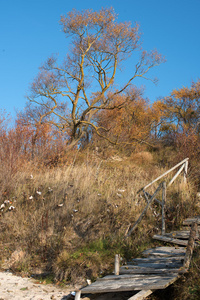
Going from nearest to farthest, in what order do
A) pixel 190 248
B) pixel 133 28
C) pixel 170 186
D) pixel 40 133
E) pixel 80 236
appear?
pixel 190 248 < pixel 80 236 < pixel 170 186 < pixel 40 133 < pixel 133 28

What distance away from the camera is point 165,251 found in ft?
21.9

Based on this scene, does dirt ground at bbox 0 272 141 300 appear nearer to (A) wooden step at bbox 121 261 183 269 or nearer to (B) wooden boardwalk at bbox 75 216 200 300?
(B) wooden boardwalk at bbox 75 216 200 300

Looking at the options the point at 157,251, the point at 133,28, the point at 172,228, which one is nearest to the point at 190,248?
the point at 157,251

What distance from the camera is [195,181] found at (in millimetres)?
11336

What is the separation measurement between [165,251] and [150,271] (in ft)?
4.29

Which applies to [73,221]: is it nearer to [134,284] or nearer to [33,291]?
[33,291]

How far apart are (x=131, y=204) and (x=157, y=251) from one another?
2.26m

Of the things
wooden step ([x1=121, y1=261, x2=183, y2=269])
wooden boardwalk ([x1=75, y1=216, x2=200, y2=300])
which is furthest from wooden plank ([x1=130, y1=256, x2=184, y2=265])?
wooden step ([x1=121, y1=261, x2=183, y2=269])

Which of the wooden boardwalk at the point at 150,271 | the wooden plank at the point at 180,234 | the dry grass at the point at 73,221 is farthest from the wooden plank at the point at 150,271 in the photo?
the wooden plank at the point at 180,234

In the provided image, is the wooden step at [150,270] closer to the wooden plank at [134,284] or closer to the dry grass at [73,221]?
the wooden plank at [134,284]

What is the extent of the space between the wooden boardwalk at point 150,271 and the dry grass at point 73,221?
726 mm

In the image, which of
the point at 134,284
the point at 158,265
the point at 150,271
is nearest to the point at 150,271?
the point at 150,271

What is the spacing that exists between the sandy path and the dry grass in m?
0.39

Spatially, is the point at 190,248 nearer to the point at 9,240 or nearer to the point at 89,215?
the point at 89,215
